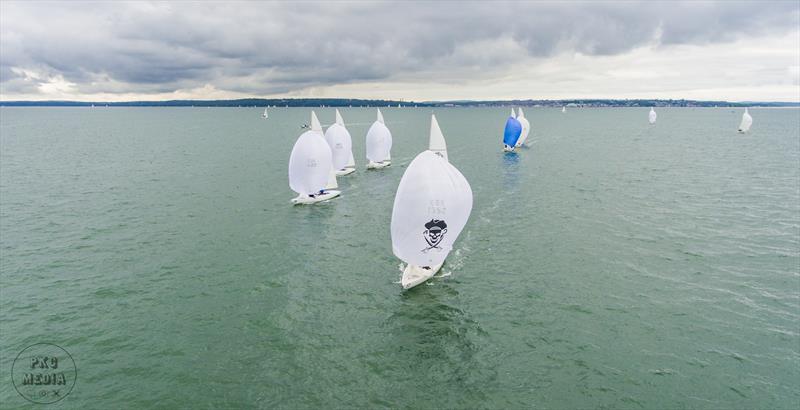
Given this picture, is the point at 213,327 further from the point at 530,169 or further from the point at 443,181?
the point at 530,169

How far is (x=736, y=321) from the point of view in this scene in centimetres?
2211

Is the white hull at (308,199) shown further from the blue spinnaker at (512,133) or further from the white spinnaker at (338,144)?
the blue spinnaker at (512,133)

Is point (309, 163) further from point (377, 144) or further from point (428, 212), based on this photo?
point (377, 144)

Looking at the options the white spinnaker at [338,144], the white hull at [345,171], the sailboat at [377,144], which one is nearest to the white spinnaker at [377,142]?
the sailboat at [377,144]

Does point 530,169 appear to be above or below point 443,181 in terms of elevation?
below

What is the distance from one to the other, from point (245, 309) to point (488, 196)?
3070 cm

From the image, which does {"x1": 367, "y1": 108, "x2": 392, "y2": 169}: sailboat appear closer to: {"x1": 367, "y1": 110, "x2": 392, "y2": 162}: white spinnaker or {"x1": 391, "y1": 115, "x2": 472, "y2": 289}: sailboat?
{"x1": 367, "y1": 110, "x2": 392, "y2": 162}: white spinnaker

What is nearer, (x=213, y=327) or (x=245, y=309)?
(x=213, y=327)

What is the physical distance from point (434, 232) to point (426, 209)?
1513mm

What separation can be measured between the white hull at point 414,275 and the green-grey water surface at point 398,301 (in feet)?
3.07

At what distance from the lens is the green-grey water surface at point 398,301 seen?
694 inches

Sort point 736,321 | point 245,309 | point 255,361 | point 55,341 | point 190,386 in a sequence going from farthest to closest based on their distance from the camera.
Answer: point 245,309, point 736,321, point 55,341, point 255,361, point 190,386

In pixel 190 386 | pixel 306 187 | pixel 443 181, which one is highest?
pixel 443 181

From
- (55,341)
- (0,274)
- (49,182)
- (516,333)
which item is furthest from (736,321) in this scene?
(49,182)
